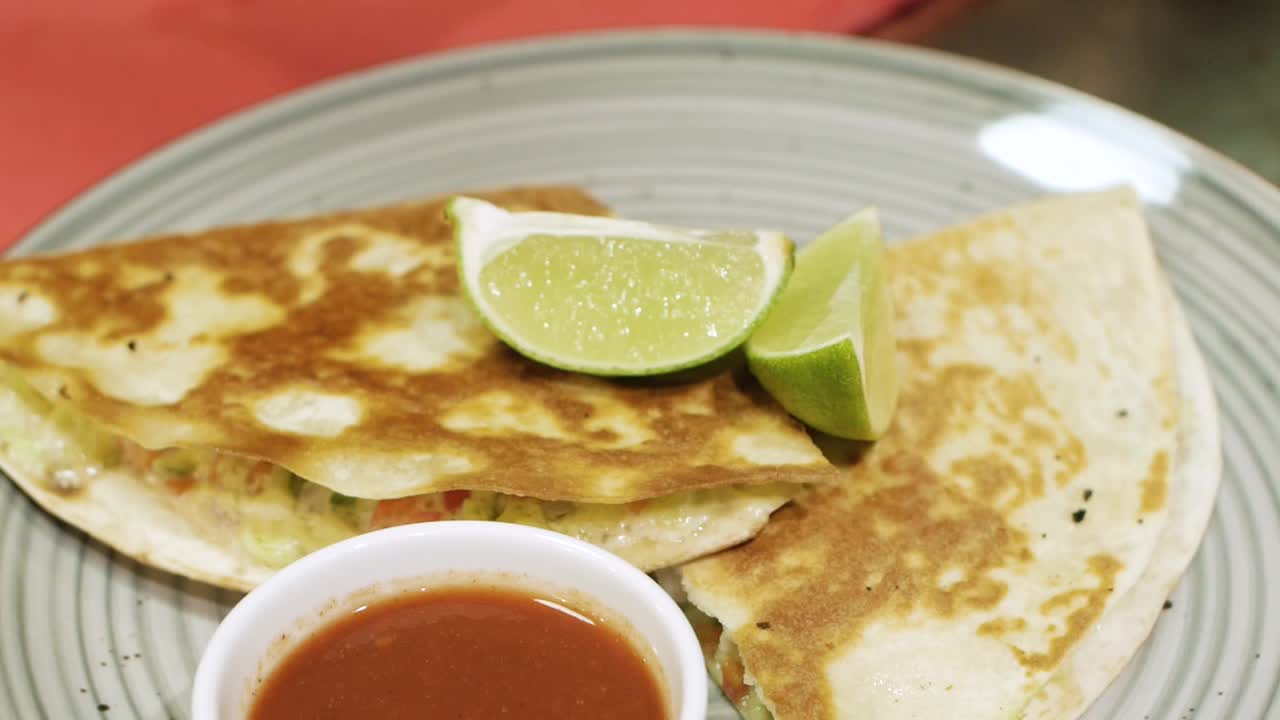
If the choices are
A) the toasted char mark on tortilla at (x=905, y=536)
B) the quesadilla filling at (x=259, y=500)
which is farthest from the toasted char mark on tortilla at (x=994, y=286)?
the quesadilla filling at (x=259, y=500)

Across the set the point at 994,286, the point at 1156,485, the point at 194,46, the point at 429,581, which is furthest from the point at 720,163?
the point at 194,46

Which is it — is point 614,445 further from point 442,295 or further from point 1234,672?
point 1234,672

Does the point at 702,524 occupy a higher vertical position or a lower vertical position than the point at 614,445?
lower

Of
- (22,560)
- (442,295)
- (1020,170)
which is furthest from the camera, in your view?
(1020,170)

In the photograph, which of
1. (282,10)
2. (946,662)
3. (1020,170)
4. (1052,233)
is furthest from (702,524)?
(282,10)

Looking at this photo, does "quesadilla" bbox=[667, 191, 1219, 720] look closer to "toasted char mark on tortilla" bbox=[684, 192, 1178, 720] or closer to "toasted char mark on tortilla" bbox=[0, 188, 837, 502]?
"toasted char mark on tortilla" bbox=[684, 192, 1178, 720]

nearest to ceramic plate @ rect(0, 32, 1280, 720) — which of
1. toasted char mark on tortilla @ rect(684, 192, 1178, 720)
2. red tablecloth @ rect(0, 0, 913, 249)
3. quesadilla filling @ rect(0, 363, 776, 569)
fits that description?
quesadilla filling @ rect(0, 363, 776, 569)

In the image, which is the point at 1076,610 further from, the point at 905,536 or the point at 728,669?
the point at 728,669
